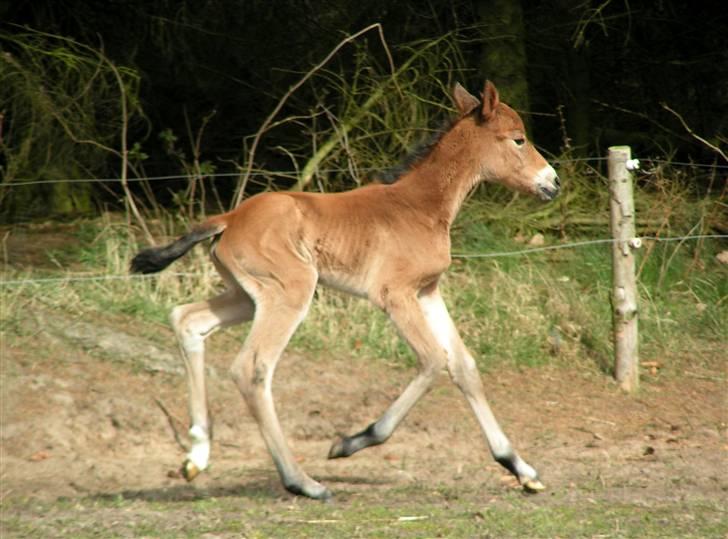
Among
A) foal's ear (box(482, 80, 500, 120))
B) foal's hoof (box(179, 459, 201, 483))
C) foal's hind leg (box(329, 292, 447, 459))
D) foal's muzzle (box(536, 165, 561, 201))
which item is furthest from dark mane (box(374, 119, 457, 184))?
foal's hoof (box(179, 459, 201, 483))

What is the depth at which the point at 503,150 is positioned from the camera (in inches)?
262

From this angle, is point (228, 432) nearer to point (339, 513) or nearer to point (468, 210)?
point (339, 513)

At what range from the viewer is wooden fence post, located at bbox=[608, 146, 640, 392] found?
25.9ft

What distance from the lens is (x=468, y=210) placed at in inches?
388

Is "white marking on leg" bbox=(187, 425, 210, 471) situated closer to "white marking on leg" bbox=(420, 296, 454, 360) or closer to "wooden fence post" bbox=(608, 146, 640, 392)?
"white marking on leg" bbox=(420, 296, 454, 360)

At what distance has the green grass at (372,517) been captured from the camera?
533 cm

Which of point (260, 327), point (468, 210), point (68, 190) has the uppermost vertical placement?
point (260, 327)

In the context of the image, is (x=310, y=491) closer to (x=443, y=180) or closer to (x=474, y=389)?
(x=474, y=389)

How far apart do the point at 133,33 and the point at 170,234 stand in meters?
2.75

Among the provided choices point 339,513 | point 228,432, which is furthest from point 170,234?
point 339,513

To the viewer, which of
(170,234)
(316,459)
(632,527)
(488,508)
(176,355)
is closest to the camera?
(632,527)

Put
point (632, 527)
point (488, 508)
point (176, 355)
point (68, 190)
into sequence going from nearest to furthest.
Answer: point (632, 527) → point (488, 508) → point (176, 355) → point (68, 190)

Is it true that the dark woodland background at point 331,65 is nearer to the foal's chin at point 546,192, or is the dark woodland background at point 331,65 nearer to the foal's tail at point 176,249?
the foal's chin at point 546,192

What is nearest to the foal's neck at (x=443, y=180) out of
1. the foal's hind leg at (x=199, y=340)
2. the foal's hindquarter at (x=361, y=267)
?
the foal's hindquarter at (x=361, y=267)
